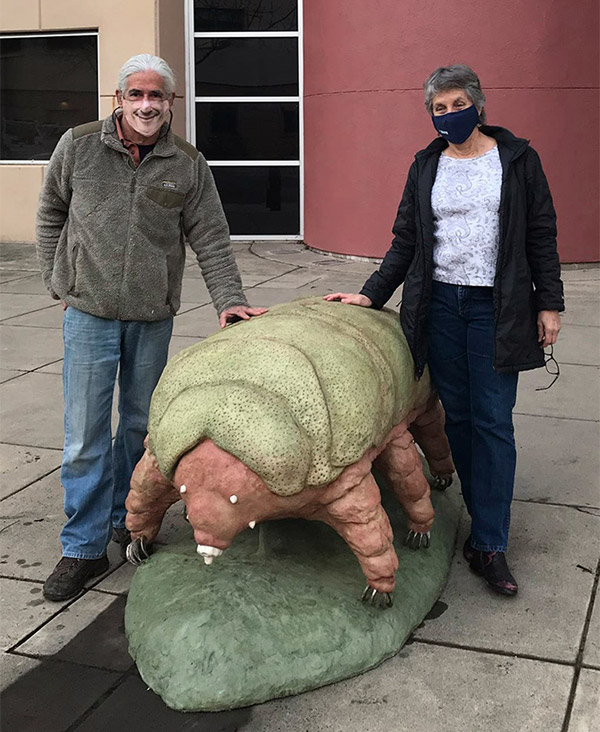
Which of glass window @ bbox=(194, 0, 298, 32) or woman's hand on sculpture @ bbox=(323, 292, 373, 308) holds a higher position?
glass window @ bbox=(194, 0, 298, 32)

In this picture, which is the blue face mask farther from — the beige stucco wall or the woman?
the beige stucco wall

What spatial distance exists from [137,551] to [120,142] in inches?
67.0

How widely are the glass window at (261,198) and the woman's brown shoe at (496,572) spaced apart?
10940 millimetres

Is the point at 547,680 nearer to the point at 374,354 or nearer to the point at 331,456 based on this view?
the point at 331,456

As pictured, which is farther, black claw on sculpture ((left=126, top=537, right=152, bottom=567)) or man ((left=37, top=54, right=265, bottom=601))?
black claw on sculpture ((left=126, top=537, right=152, bottom=567))

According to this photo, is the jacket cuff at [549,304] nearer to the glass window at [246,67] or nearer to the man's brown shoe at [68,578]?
the man's brown shoe at [68,578]

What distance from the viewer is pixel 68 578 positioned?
3801 millimetres

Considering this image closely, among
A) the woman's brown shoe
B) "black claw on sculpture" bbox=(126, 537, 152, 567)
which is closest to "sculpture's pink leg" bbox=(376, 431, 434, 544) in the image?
the woman's brown shoe

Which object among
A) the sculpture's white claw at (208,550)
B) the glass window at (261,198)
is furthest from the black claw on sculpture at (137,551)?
the glass window at (261,198)

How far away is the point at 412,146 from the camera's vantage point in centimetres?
1157

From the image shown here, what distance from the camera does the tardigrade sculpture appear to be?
10.0ft

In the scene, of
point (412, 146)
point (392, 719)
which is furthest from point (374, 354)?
point (412, 146)

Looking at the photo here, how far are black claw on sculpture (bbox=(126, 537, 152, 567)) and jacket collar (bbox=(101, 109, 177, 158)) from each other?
63.7 inches

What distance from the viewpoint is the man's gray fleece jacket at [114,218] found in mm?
3680
